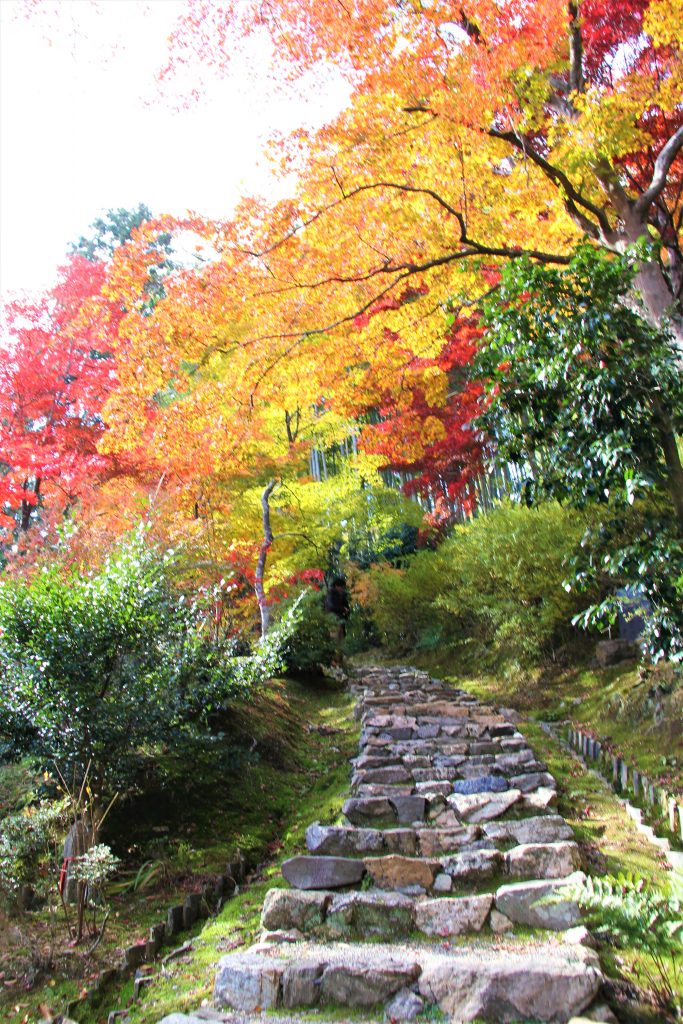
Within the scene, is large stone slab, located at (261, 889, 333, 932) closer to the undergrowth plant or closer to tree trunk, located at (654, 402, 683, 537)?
the undergrowth plant

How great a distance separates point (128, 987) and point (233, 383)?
20.2 feet

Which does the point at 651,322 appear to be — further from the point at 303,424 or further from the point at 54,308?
the point at 54,308

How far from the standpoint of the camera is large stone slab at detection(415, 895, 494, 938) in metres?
3.69

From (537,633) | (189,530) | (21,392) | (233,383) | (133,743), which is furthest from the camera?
(21,392)

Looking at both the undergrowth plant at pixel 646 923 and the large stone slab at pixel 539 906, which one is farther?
the large stone slab at pixel 539 906

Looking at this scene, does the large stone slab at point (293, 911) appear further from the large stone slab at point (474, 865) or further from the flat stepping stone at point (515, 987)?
the flat stepping stone at point (515, 987)

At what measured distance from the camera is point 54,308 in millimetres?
13570

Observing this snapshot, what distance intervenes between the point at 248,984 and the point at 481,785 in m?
3.00

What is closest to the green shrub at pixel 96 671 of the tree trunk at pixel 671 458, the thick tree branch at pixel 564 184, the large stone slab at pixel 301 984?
the large stone slab at pixel 301 984

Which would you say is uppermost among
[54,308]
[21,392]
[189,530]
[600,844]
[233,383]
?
[54,308]

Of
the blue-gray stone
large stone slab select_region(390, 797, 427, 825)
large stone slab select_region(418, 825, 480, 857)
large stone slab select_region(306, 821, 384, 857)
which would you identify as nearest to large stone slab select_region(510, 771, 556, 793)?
the blue-gray stone

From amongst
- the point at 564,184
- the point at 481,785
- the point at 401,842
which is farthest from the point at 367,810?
the point at 564,184

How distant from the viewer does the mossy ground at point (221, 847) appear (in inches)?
134

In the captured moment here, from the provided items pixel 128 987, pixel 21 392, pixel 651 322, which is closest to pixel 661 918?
pixel 128 987
